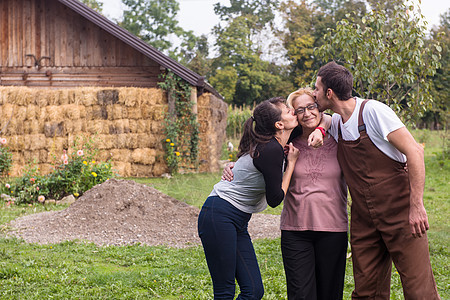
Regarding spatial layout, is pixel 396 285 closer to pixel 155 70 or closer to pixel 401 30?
pixel 401 30

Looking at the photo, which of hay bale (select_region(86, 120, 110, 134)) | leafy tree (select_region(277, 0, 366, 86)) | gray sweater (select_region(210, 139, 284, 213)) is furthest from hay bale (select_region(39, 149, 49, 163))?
leafy tree (select_region(277, 0, 366, 86))

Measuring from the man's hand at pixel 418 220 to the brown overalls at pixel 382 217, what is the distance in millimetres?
98

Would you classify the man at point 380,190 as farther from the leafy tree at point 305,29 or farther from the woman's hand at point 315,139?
the leafy tree at point 305,29

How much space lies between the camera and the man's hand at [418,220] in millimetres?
2900

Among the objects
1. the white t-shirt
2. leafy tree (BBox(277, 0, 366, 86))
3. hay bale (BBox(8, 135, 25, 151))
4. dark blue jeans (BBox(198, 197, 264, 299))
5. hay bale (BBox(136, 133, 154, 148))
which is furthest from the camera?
leafy tree (BBox(277, 0, 366, 86))

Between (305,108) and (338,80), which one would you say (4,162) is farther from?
(338,80)

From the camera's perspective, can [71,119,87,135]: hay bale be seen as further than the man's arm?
Yes

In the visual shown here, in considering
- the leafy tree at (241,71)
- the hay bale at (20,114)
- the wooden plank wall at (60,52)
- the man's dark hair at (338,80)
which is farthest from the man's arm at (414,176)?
the leafy tree at (241,71)

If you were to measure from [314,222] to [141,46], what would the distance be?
477 inches

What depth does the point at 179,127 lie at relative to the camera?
46.4 ft

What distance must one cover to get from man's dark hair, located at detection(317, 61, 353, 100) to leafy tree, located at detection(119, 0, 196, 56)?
42.3m

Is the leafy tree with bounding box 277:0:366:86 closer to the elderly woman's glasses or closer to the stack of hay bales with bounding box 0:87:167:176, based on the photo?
the stack of hay bales with bounding box 0:87:167:176

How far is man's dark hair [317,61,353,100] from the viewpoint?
10.4 ft

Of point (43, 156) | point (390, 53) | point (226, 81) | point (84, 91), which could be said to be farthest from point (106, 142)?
point (226, 81)
